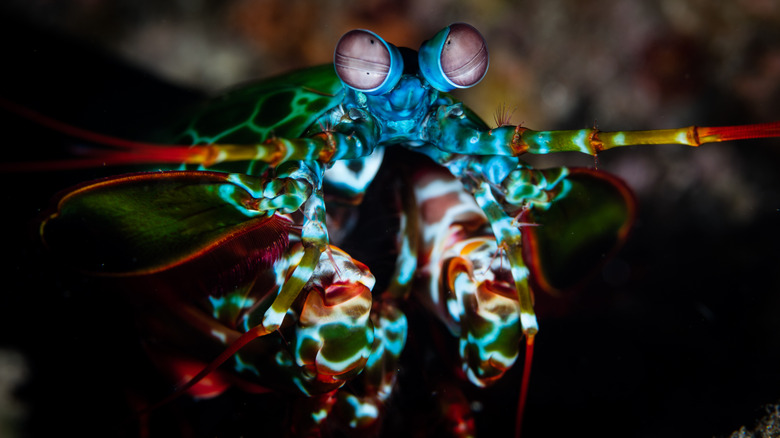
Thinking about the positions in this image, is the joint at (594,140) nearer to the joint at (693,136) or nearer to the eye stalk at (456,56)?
the joint at (693,136)

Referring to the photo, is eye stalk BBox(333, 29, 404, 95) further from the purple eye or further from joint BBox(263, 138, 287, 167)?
joint BBox(263, 138, 287, 167)

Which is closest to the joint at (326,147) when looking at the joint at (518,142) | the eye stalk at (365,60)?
the eye stalk at (365,60)

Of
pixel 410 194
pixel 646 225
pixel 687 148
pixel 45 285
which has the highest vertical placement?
pixel 687 148

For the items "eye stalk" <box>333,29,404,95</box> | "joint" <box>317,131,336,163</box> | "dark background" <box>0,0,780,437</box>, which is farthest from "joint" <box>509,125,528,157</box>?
"dark background" <box>0,0,780,437</box>

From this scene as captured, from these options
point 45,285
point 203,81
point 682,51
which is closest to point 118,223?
point 45,285

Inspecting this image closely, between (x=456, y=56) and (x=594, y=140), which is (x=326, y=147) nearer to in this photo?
(x=456, y=56)

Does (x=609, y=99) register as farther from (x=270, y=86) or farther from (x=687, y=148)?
(x=270, y=86)

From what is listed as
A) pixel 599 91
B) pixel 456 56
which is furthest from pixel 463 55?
pixel 599 91
